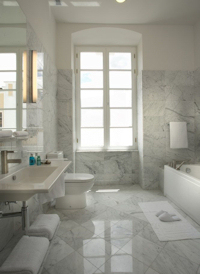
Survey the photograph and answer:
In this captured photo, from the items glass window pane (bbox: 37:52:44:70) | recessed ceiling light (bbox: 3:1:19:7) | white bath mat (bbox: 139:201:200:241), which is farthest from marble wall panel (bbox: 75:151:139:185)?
recessed ceiling light (bbox: 3:1:19:7)

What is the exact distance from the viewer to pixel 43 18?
269 centimetres

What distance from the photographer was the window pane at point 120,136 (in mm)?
3941

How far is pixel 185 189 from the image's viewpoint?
2.54 m

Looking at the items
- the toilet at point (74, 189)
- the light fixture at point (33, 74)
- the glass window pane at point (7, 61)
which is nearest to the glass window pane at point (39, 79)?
the light fixture at point (33, 74)

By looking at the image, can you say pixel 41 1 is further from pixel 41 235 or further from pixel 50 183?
pixel 41 235

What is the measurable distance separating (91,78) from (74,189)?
2268 millimetres

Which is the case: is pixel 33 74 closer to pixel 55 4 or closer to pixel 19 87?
pixel 19 87

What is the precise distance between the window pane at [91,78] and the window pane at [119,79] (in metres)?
0.22

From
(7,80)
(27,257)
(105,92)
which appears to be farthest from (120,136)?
(27,257)

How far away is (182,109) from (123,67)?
1.40 metres

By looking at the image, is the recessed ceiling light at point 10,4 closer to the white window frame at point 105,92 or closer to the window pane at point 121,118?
the white window frame at point 105,92

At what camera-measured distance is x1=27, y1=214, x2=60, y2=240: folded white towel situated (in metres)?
1.73

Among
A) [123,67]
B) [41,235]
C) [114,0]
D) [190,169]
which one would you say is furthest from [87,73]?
[41,235]

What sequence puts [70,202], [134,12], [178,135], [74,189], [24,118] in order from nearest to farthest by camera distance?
[24,118] < [74,189] < [70,202] < [134,12] < [178,135]
